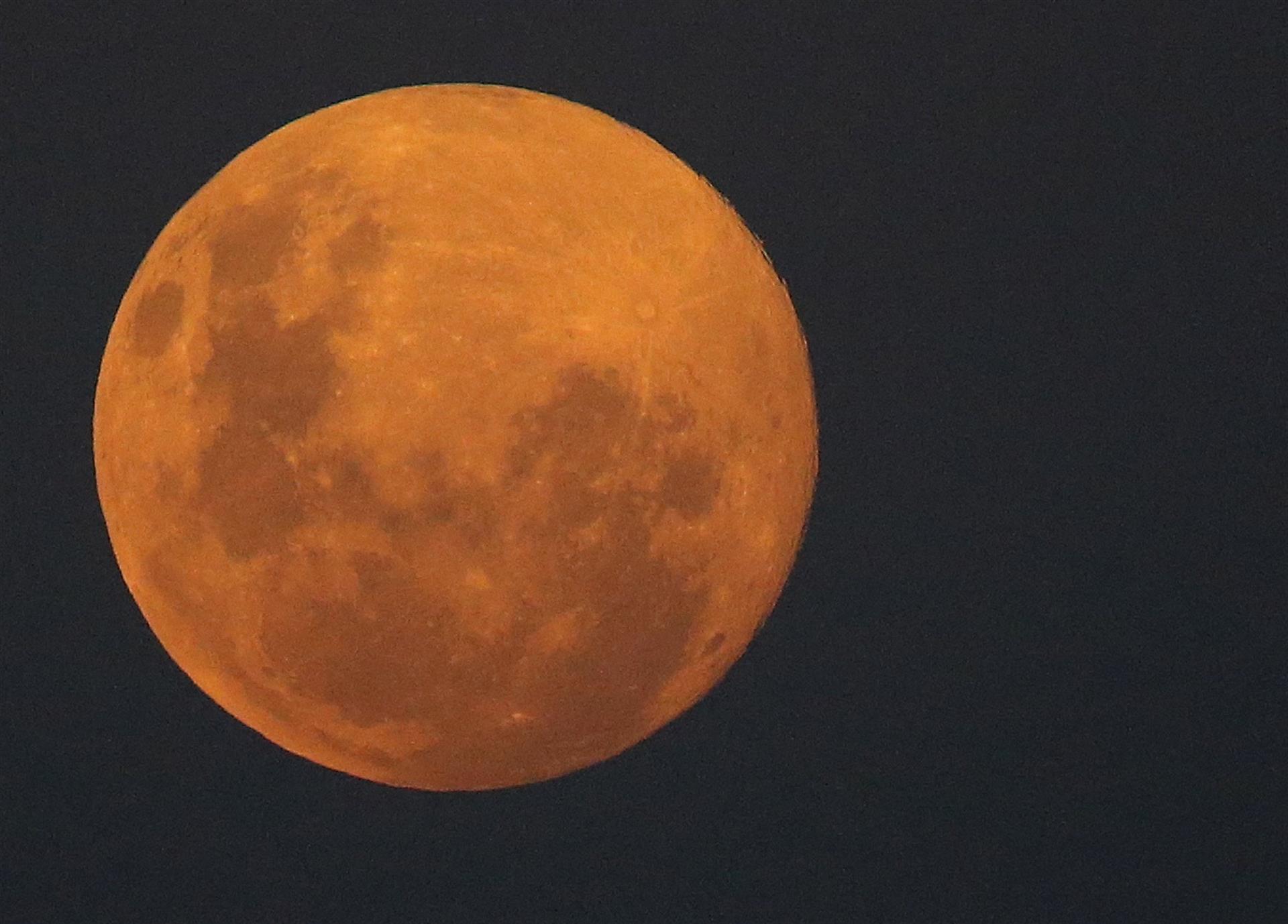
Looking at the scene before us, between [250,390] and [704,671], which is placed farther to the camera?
[704,671]

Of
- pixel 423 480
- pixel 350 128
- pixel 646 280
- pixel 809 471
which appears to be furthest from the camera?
pixel 809 471

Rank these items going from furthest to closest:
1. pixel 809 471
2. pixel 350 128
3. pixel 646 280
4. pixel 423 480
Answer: pixel 809 471 < pixel 350 128 < pixel 646 280 < pixel 423 480

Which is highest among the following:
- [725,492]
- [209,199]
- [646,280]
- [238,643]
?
[209,199]

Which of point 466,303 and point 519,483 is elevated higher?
point 466,303

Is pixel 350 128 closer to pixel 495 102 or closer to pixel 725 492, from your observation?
pixel 495 102

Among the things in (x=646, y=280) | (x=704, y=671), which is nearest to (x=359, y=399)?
(x=646, y=280)

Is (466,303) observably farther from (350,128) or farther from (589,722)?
(589,722)

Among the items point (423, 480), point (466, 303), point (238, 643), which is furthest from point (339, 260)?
point (238, 643)
